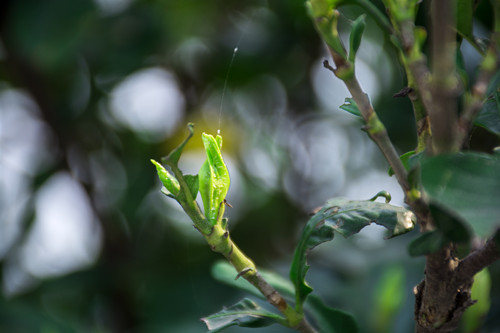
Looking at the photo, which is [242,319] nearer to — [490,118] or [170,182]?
[170,182]

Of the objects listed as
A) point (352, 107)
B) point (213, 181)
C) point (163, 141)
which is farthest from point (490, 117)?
point (163, 141)

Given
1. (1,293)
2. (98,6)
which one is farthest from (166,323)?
(98,6)

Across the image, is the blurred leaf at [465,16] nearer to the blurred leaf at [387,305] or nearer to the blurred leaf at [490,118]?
the blurred leaf at [490,118]

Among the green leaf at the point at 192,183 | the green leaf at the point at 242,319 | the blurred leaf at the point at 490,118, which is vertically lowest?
the green leaf at the point at 242,319

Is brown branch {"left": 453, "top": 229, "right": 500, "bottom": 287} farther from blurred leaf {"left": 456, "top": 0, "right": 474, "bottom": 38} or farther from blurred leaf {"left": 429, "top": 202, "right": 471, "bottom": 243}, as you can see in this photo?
blurred leaf {"left": 456, "top": 0, "right": 474, "bottom": 38}

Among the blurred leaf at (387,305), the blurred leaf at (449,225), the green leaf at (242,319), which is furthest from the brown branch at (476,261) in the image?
the blurred leaf at (387,305)

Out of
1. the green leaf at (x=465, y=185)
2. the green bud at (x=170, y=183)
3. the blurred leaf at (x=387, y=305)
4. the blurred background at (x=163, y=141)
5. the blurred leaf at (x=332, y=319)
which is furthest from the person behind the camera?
the blurred background at (x=163, y=141)
